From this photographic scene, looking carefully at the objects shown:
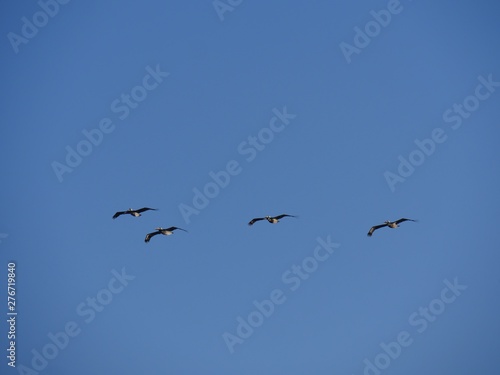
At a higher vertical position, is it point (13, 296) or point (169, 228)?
point (13, 296)

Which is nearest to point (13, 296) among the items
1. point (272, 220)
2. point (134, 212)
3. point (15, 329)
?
point (15, 329)

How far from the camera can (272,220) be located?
235 ft

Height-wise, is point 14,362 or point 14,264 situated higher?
point 14,264

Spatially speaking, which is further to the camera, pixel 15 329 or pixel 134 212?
pixel 15 329

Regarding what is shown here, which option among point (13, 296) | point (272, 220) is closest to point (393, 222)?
point (272, 220)

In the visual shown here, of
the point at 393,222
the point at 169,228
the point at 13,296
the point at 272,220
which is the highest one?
the point at 13,296

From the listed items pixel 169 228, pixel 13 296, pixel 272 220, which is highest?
pixel 13 296

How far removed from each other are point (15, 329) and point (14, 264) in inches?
273

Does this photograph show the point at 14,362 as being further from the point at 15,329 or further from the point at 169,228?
the point at 169,228

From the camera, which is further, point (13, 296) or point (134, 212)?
point (13, 296)

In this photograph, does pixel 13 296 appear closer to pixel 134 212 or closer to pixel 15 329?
pixel 15 329

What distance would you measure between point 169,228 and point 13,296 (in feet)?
63.7

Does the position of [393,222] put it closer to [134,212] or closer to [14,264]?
[134,212]

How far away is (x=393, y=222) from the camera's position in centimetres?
7200
